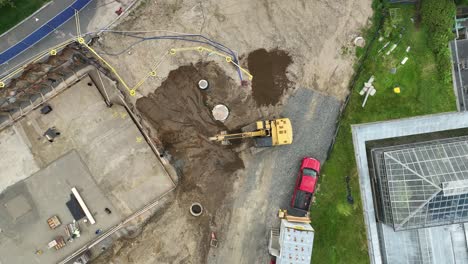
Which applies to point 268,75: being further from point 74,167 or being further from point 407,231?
point 74,167

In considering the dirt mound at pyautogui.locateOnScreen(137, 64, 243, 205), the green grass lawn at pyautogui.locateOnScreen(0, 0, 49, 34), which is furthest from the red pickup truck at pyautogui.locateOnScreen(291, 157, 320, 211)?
the green grass lawn at pyautogui.locateOnScreen(0, 0, 49, 34)

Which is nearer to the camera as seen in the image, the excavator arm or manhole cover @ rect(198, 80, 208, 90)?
the excavator arm

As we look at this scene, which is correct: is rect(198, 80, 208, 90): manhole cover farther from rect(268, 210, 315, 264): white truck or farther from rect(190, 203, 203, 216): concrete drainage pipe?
rect(268, 210, 315, 264): white truck

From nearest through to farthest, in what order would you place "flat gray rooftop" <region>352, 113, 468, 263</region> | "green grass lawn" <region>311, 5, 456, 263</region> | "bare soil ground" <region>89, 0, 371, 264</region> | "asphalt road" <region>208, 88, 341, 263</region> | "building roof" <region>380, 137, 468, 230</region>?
"building roof" <region>380, 137, 468, 230</region>
"flat gray rooftop" <region>352, 113, 468, 263</region>
"bare soil ground" <region>89, 0, 371, 264</region>
"asphalt road" <region>208, 88, 341, 263</region>
"green grass lawn" <region>311, 5, 456, 263</region>

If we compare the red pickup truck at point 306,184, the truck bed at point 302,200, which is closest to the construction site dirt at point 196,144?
the red pickup truck at point 306,184

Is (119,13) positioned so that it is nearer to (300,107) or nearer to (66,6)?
(66,6)

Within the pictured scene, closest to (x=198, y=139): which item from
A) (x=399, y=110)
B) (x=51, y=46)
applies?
(x=51, y=46)

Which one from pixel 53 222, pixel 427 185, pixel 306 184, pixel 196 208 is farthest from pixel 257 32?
pixel 53 222
